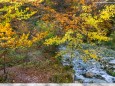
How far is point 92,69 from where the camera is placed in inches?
459

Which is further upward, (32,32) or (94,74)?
(32,32)

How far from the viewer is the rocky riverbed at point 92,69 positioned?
1080 centimetres

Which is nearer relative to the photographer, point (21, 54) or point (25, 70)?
point (25, 70)

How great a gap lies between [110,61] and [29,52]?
372 cm

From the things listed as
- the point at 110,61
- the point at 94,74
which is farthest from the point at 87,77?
the point at 110,61

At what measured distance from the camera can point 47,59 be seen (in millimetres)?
12508

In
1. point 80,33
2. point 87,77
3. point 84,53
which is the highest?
point 80,33

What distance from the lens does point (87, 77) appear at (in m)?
11.0

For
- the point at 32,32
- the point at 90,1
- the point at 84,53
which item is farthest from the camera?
the point at 32,32

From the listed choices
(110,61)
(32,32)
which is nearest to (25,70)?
(32,32)

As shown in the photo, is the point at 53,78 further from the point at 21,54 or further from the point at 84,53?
the point at 21,54

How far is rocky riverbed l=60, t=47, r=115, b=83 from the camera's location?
35.4 feet

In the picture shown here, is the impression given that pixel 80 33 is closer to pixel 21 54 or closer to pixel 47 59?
pixel 47 59

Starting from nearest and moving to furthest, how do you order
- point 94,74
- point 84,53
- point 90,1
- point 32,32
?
point 84,53 < point 94,74 < point 90,1 < point 32,32
